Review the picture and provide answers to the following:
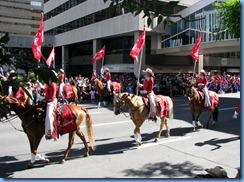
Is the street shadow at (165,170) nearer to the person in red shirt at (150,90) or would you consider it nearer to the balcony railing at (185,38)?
the person in red shirt at (150,90)

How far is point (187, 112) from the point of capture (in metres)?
17.1

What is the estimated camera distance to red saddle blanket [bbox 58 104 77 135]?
7.98m

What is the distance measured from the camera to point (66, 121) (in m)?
8.01

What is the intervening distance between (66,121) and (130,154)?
212 cm

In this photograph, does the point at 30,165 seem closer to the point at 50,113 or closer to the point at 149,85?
the point at 50,113

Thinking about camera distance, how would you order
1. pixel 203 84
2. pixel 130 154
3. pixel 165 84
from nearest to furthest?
pixel 130 154 → pixel 203 84 → pixel 165 84

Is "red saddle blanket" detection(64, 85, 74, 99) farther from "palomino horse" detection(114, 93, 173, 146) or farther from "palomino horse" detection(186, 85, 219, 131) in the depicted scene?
"palomino horse" detection(114, 93, 173, 146)

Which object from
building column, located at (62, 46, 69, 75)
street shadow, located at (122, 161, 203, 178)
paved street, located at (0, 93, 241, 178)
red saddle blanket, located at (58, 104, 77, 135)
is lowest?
street shadow, located at (122, 161, 203, 178)

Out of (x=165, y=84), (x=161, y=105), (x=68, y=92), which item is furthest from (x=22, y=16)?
(x=161, y=105)

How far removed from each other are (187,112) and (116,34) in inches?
866

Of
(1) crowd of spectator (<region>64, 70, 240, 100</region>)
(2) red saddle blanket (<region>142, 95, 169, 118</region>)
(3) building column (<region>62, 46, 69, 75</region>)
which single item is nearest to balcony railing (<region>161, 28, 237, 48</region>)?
(1) crowd of spectator (<region>64, 70, 240, 100</region>)

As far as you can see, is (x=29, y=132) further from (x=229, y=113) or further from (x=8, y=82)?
(x=229, y=113)

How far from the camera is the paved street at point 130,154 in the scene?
727 centimetres

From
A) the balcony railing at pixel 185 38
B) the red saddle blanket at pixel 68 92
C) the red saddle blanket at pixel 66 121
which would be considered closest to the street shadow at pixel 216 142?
the red saddle blanket at pixel 66 121
